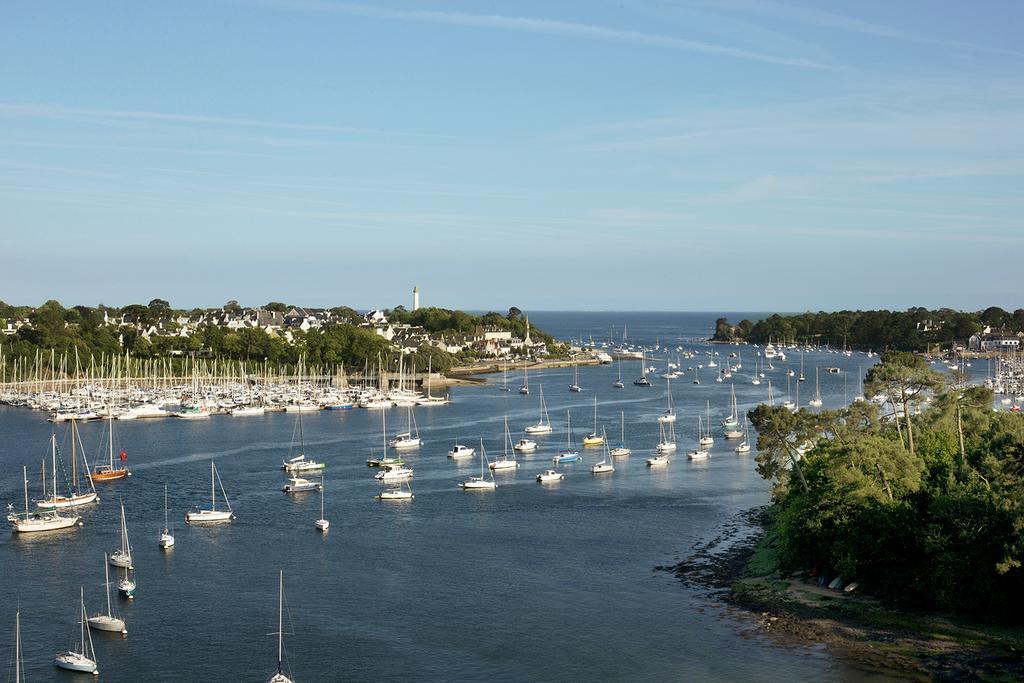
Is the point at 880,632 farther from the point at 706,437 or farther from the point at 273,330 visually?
the point at 273,330

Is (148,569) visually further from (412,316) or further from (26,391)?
(412,316)

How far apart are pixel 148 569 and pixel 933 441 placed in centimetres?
2604

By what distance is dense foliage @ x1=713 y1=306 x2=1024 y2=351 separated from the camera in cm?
14488

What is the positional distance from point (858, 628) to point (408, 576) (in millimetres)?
13117

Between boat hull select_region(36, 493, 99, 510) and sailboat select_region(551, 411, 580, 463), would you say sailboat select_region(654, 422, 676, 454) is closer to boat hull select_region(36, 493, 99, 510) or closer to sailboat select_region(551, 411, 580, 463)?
sailboat select_region(551, 411, 580, 463)

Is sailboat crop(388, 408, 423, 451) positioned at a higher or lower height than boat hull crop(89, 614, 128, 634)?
higher

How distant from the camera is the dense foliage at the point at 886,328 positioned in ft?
475

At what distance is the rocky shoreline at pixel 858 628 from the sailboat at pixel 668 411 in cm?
3473

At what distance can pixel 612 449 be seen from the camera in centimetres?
5722

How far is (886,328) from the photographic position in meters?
152

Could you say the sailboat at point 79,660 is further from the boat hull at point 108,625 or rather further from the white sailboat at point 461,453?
the white sailboat at point 461,453

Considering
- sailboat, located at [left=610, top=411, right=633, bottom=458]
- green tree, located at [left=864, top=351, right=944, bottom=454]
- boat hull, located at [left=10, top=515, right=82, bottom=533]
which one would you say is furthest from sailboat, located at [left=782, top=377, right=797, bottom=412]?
boat hull, located at [left=10, top=515, right=82, bottom=533]

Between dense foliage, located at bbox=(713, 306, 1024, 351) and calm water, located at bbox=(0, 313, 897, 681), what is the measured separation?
101 meters

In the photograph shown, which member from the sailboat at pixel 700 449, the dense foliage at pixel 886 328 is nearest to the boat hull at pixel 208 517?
the sailboat at pixel 700 449
